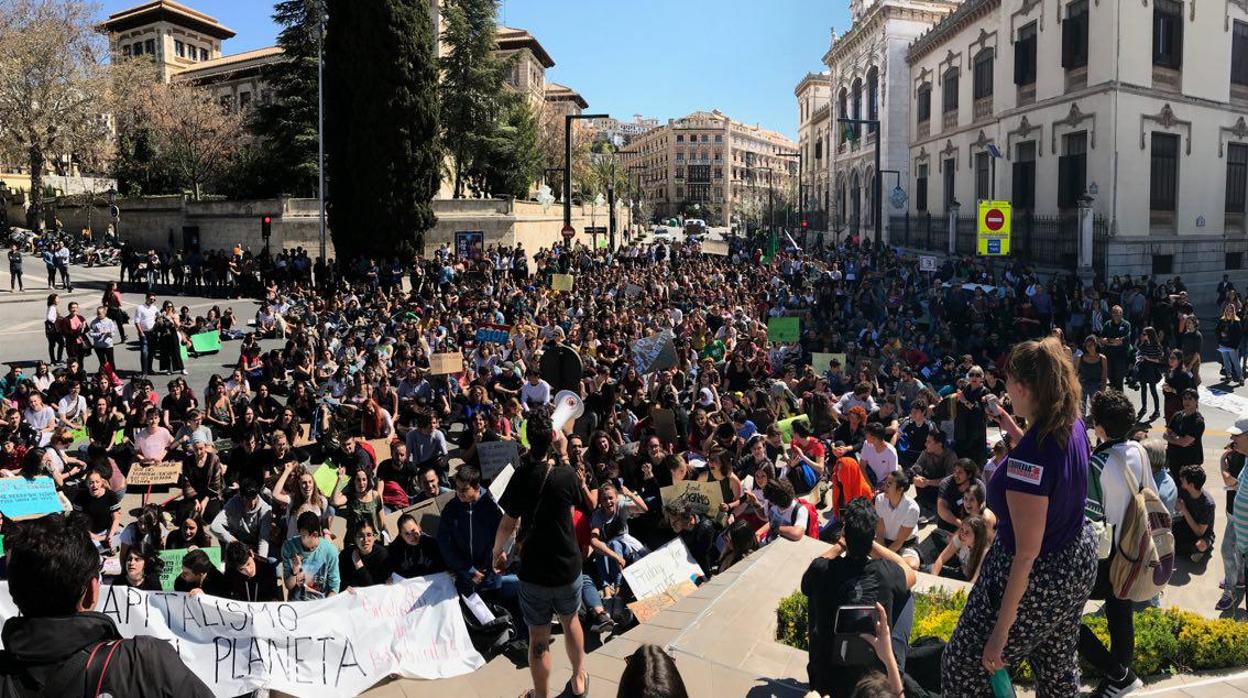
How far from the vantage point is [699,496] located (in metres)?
8.80

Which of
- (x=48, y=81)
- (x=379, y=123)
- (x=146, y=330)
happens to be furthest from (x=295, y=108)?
(x=146, y=330)

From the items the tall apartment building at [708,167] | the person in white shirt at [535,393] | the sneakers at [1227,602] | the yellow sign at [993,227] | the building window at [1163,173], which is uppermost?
the tall apartment building at [708,167]

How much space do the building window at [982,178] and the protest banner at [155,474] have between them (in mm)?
32832

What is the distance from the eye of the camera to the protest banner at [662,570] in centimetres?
779

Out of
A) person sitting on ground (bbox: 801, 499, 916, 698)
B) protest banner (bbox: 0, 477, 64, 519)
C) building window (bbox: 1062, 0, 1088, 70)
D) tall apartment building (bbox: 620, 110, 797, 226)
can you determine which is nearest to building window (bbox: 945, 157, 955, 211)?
building window (bbox: 1062, 0, 1088, 70)

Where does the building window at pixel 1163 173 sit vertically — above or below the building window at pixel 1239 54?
below

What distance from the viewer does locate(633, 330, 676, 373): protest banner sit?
1558 centimetres

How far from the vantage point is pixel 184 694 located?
114 inches

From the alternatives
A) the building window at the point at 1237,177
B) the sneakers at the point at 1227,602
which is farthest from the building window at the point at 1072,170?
the sneakers at the point at 1227,602

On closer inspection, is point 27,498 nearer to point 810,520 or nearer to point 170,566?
point 170,566

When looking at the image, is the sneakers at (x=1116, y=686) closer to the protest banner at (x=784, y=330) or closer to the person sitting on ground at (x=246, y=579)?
the person sitting on ground at (x=246, y=579)

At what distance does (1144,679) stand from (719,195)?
156127 mm

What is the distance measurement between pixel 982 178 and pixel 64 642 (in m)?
39.0

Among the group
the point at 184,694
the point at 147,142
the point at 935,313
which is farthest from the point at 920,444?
the point at 147,142
